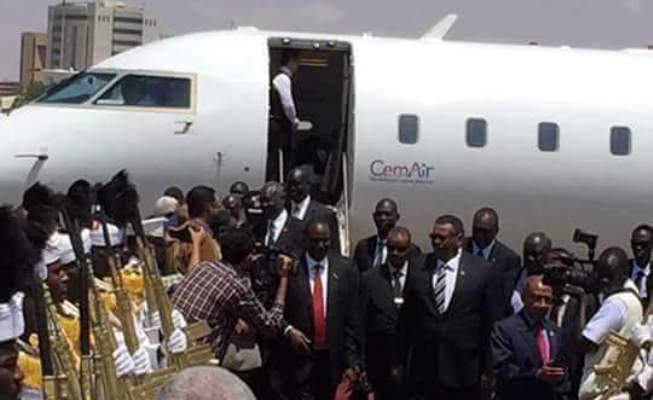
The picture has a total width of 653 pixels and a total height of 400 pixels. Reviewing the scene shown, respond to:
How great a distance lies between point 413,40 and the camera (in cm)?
1633

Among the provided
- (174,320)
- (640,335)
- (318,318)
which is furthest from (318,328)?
(640,335)

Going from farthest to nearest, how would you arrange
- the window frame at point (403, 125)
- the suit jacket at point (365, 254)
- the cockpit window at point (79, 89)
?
the cockpit window at point (79, 89)
the window frame at point (403, 125)
the suit jacket at point (365, 254)

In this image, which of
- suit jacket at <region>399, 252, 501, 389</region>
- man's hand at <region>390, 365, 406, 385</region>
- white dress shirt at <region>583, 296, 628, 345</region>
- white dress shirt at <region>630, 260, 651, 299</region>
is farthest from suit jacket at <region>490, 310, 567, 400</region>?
white dress shirt at <region>630, 260, 651, 299</region>

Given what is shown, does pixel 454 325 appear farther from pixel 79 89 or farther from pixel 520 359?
pixel 79 89

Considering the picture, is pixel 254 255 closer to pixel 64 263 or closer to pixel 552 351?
pixel 552 351

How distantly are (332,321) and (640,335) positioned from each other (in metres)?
3.06

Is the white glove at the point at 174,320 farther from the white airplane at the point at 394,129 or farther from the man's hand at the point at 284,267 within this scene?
the white airplane at the point at 394,129

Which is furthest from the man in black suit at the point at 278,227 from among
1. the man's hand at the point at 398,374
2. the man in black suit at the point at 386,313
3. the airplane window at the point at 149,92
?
the airplane window at the point at 149,92

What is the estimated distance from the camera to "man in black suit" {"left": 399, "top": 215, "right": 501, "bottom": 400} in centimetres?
1055

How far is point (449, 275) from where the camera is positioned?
34.9 feet

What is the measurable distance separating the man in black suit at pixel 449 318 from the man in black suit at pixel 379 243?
62.3 inches

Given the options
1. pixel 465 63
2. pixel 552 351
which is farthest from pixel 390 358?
pixel 465 63

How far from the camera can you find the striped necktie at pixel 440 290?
34.7 ft

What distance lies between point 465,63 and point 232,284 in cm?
731
